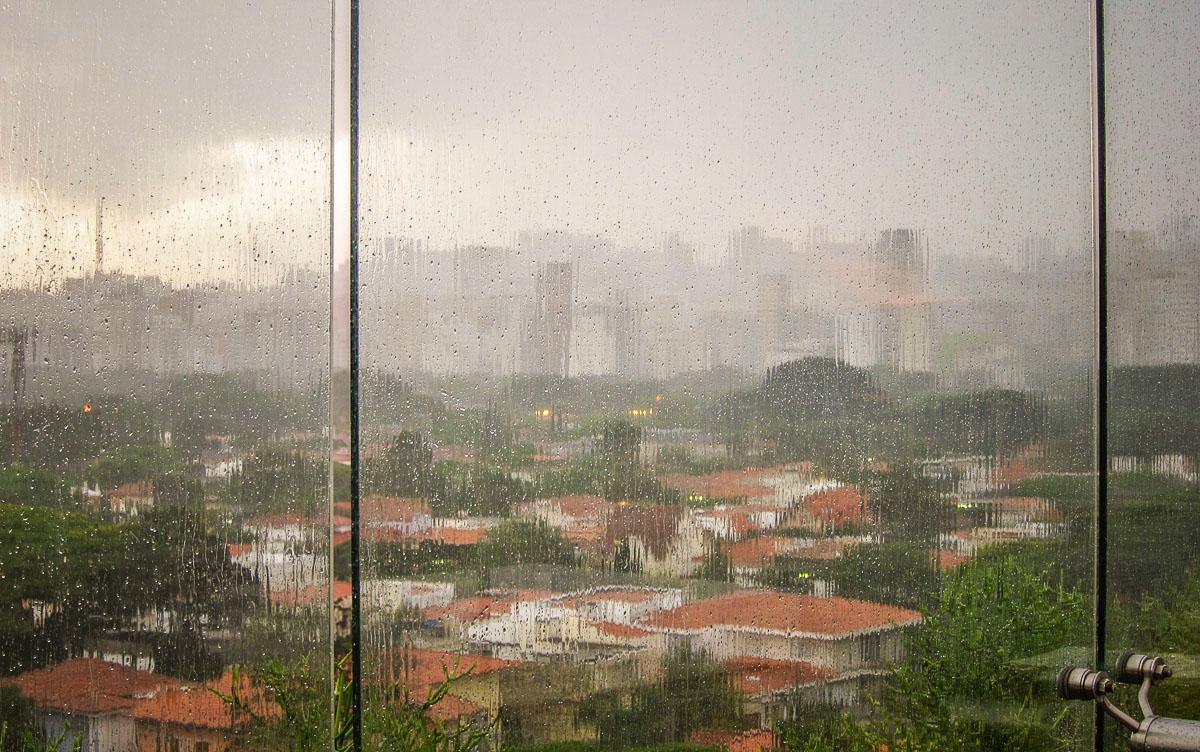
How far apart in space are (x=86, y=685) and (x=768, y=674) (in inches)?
29.5

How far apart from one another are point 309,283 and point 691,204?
44cm

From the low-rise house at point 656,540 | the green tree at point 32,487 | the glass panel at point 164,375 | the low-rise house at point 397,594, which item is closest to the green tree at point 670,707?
Answer: the low-rise house at point 656,540

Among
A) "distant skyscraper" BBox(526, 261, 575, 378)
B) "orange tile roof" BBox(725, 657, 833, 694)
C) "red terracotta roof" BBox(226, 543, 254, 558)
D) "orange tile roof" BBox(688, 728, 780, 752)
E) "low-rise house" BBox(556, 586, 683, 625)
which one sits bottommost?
"orange tile roof" BBox(688, 728, 780, 752)

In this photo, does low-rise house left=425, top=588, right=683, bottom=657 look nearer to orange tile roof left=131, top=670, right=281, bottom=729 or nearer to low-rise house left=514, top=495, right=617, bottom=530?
low-rise house left=514, top=495, right=617, bottom=530

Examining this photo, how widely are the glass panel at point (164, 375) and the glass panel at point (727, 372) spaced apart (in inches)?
3.2

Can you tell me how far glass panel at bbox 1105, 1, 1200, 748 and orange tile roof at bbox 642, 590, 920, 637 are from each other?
0.33 m

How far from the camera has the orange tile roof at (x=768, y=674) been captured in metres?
1.06

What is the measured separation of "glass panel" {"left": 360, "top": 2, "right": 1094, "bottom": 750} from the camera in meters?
0.98

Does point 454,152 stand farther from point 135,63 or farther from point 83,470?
point 83,470

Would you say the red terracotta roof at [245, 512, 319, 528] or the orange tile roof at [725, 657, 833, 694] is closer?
the red terracotta roof at [245, 512, 319, 528]

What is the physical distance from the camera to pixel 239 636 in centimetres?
95

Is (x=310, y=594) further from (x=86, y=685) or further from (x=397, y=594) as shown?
(x=86, y=685)

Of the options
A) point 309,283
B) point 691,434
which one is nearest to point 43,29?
point 309,283

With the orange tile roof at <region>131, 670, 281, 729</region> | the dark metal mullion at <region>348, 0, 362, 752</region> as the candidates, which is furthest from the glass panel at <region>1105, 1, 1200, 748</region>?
the orange tile roof at <region>131, 670, 281, 729</region>
